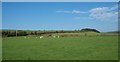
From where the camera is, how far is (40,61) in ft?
36.0

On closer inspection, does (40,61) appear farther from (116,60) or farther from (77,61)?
(116,60)

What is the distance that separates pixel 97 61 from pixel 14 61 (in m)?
4.11

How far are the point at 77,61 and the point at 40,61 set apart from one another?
1.84m

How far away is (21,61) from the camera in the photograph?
10805 mm

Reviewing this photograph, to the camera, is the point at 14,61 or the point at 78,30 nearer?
the point at 14,61

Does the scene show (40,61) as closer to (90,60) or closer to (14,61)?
(14,61)

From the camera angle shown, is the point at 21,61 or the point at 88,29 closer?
the point at 21,61

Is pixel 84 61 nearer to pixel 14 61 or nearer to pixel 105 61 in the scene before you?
pixel 105 61

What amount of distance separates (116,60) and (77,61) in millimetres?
2008

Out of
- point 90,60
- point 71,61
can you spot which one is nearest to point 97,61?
point 90,60

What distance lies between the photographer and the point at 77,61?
10.6m

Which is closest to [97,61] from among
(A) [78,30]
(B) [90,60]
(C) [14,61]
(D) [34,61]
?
(B) [90,60]

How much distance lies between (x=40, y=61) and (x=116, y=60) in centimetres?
378

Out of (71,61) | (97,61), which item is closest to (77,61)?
(71,61)
